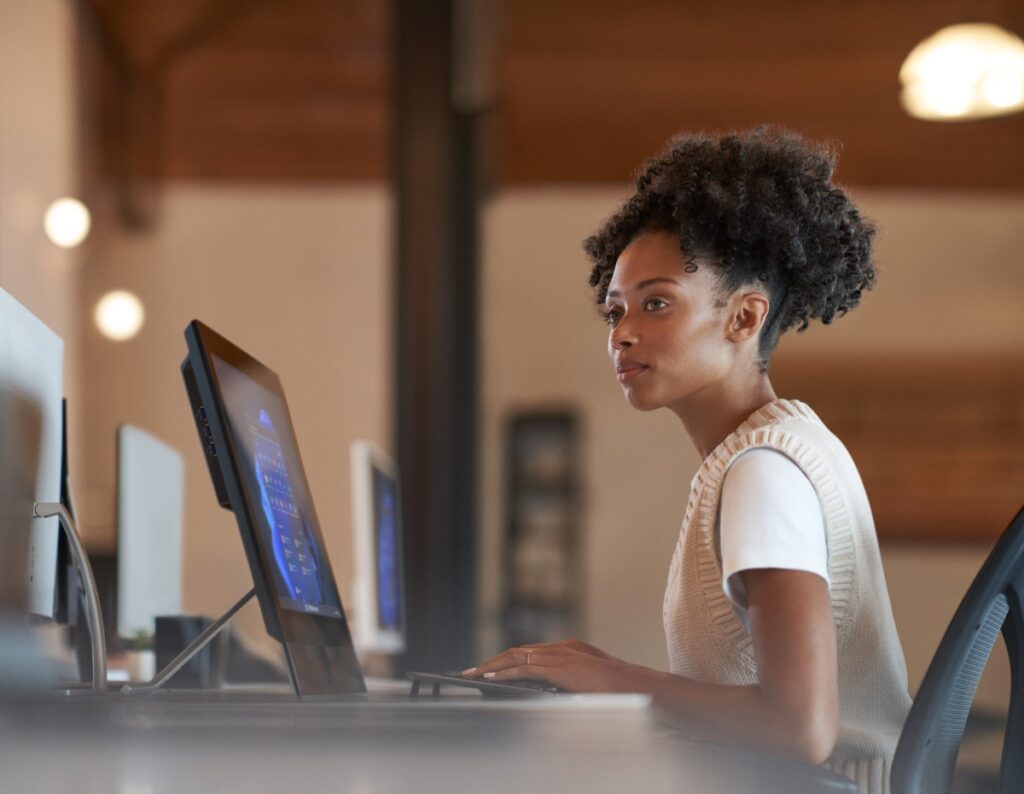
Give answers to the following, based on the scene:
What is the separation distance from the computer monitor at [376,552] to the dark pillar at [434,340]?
144 cm

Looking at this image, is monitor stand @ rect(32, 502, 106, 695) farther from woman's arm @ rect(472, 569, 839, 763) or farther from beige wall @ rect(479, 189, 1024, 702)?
beige wall @ rect(479, 189, 1024, 702)

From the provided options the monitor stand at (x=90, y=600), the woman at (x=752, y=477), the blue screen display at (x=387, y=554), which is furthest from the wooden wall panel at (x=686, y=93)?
the monitor stand at (x=90, y=600)

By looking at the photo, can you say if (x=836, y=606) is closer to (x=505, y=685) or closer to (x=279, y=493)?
(x=505, y=685)

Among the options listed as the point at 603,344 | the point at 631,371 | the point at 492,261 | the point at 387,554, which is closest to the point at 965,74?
the point at 603,344

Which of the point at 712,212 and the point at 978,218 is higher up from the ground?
the point at 978,218

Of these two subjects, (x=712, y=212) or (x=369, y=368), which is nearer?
(x=712, y=212)

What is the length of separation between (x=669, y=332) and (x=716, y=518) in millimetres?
207

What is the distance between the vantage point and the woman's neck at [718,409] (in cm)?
135

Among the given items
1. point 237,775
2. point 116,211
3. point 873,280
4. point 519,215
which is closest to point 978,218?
point 519,215

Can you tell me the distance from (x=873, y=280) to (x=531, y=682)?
62cm

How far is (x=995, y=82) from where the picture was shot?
460cm

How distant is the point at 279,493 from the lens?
1338mm

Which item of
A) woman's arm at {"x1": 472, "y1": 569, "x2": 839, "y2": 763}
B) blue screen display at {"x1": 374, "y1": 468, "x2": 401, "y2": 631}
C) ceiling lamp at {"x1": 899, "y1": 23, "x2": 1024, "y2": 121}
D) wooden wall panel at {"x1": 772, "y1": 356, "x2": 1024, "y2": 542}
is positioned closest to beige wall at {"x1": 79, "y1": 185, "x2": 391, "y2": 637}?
wooden wall panel at {"x1": 772, "y1": 356, "x2": 1024, "y2": 542}

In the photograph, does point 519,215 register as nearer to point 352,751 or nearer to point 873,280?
point 873,280
